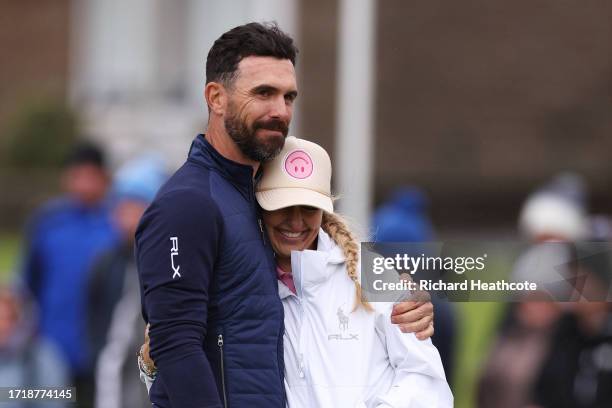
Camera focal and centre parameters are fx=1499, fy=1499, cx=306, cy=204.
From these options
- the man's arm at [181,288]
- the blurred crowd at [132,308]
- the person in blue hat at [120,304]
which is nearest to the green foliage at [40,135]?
the blurred crowd at [132,308]

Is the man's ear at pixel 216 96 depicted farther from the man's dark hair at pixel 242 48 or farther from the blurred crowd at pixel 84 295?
the blurred crowd at pixel 84 295

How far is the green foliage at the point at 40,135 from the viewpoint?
81.1ft

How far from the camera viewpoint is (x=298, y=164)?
3.94 meters

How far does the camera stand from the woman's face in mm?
3889

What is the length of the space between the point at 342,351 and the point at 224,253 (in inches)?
16.0

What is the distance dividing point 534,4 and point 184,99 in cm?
626

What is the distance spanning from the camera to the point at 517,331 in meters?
6.65

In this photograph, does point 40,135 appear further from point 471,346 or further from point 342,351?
point 342,351

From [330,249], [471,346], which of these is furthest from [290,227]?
[471,346]

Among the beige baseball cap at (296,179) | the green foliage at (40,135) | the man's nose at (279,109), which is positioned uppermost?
the green foliage at (40,135)

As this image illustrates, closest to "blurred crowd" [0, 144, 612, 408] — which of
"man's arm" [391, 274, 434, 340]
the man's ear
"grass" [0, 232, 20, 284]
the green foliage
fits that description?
"man's arm" [391, 274, 434, 340]

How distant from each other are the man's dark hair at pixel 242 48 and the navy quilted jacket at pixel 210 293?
8.5 inches

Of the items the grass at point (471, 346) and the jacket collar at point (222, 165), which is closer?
the jacket collar at point (222, 165)

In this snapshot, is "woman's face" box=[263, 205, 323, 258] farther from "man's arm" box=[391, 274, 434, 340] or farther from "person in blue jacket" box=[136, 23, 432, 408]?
"man's arm" box=[391, 274, 434, 340]
